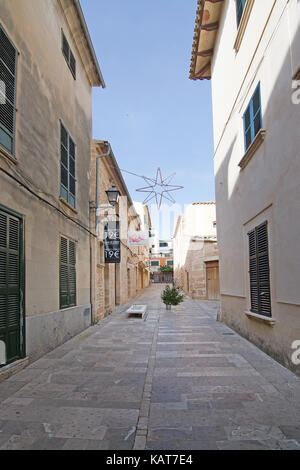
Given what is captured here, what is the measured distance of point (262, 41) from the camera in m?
6.29

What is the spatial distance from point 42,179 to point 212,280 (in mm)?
15347

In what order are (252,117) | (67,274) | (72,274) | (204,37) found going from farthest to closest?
(204,37) < (72,274) < (67,274) < (252,117)

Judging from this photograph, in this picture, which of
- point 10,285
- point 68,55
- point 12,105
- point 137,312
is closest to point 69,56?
point 68,55

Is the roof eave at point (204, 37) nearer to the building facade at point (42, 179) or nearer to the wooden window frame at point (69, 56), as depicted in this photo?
the building facade at point (42, 179)

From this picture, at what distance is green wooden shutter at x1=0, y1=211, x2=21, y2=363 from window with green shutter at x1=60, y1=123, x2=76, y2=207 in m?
2.68

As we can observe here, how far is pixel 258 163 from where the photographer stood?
6602 mm

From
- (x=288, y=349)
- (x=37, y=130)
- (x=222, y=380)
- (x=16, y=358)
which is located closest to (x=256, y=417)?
(x=222, y=380)

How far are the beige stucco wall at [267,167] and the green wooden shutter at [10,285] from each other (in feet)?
14.4

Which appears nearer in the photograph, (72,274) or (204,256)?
(72,274)

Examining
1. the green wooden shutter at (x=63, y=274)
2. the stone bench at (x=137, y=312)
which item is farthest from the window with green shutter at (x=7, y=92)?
the stone bench at (x=137, y=312)

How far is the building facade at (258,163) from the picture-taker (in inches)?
198

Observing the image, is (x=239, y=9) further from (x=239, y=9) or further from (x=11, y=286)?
(x=11, y=286)
